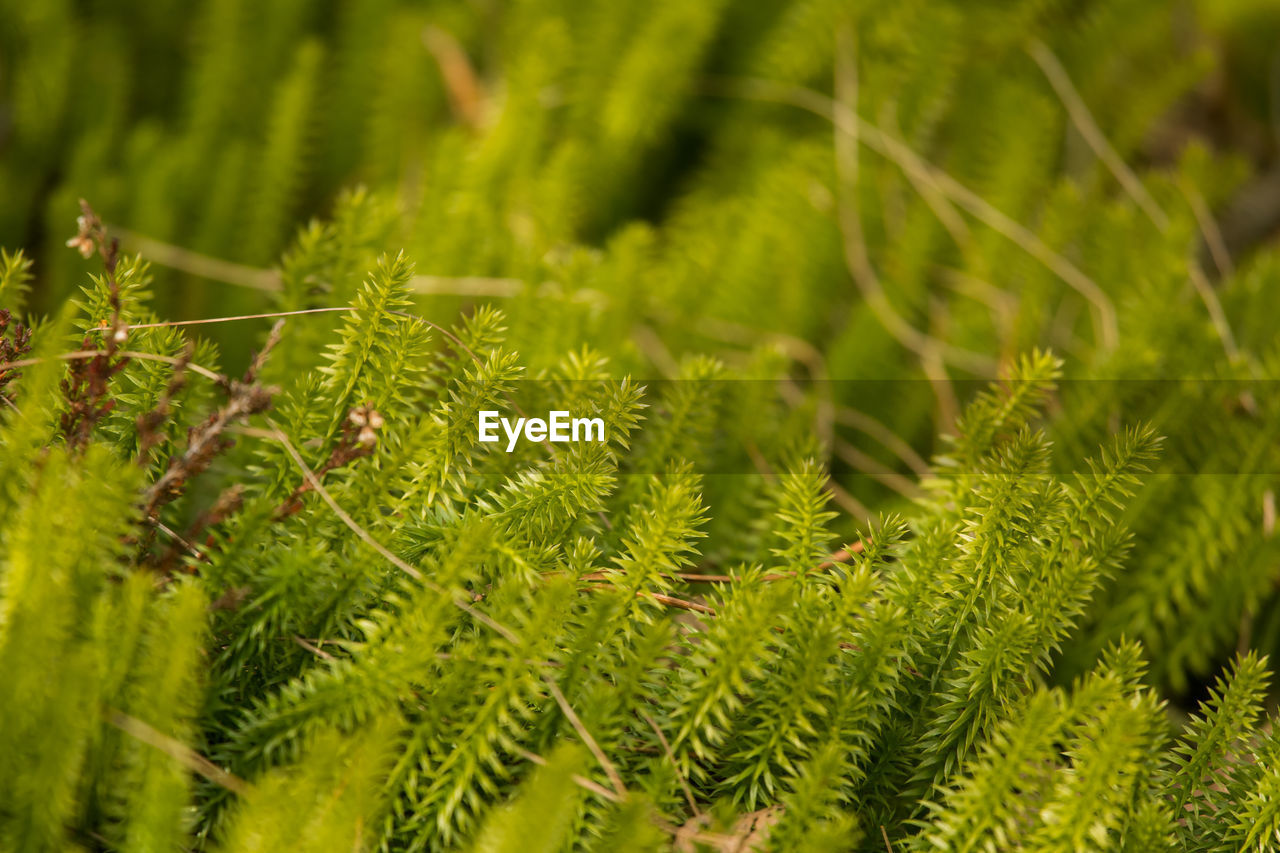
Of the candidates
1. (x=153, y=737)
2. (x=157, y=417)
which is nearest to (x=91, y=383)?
(x=157, y=417)

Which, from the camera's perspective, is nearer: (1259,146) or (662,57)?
(662,57)

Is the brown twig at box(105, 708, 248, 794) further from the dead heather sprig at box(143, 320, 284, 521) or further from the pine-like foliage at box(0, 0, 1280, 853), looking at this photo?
the dead heather sprig at box(143, 320, 284, 521)

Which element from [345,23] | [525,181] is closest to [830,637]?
[525,181]

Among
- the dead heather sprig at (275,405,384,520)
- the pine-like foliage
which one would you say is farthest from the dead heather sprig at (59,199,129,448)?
the dead heather sprig at (275,405,384,520)

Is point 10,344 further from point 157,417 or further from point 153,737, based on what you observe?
point 153,737

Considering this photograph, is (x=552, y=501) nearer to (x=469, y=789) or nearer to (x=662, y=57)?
(x=469, y=789)

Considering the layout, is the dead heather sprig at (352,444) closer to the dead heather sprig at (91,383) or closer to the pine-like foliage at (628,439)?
the pine-like foliage at (628,439)

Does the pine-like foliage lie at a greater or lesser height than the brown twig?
greater

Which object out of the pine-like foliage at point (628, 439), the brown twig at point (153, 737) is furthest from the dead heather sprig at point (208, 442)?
the brown twig at point (153, 737)
